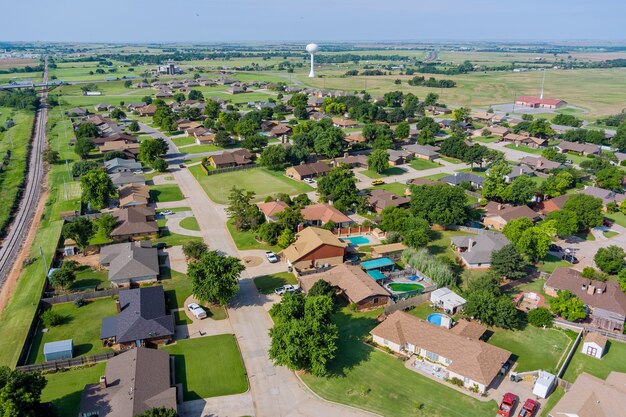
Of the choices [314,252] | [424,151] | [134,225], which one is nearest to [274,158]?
[424,151]

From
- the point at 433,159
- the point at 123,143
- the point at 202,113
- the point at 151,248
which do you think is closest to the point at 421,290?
the point at 151,248

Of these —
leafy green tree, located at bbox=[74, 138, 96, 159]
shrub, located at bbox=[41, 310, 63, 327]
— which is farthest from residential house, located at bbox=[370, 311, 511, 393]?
leafy green tree, located at bbox=[74, 138, 96, 159]

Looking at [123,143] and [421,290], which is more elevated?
[123,143]

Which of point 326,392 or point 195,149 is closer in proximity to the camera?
point 326,392

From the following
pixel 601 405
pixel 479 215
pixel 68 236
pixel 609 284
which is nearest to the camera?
pixel 601 405

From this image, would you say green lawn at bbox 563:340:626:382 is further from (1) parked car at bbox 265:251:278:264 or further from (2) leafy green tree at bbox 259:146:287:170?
(2) leafy green tree at bbox 259:146:287:170

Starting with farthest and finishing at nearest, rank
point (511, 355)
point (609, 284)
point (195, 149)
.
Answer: point (195, 149), point (609, 284), point (511, 355)

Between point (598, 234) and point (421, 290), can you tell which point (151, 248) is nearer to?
point (421, 290)
